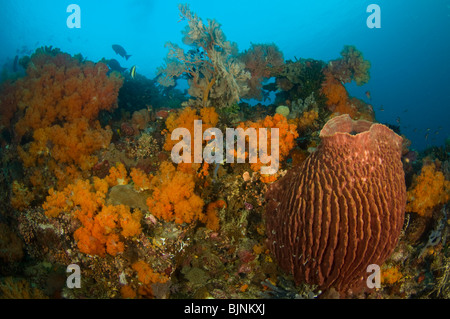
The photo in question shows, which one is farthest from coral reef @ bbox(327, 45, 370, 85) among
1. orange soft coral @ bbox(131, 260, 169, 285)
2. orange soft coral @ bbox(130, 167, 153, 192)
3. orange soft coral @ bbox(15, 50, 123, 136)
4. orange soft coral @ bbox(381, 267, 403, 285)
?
orange soft coral @ bbox(131, 260, 169, 285)

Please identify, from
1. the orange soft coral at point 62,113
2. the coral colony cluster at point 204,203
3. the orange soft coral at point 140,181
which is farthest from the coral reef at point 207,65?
the orange soft coral at point 140,181

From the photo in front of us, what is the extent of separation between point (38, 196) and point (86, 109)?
7.84 feet

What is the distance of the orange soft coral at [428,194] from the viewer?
4.23 m

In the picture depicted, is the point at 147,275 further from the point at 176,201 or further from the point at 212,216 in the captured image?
the point at 212,216

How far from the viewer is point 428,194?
4.23 m

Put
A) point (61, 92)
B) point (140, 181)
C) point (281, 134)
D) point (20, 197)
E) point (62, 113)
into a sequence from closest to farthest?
point (140, 181)
point (281, 134)
point (20, 197)
point (62, 113)
point (61, 92)

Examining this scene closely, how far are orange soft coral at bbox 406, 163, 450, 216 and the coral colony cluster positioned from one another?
22mm

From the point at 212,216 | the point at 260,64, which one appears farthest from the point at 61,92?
the point at 260,64

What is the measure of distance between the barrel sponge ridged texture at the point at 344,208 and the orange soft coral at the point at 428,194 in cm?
124

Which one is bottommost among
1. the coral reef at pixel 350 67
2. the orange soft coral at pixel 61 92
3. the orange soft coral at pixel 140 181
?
the orange soft coral at pixel 140 181

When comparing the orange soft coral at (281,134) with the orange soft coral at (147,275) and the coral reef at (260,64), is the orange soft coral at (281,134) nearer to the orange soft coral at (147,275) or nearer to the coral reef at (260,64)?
the orange soft coral at (147,275)

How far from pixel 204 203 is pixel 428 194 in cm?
413
